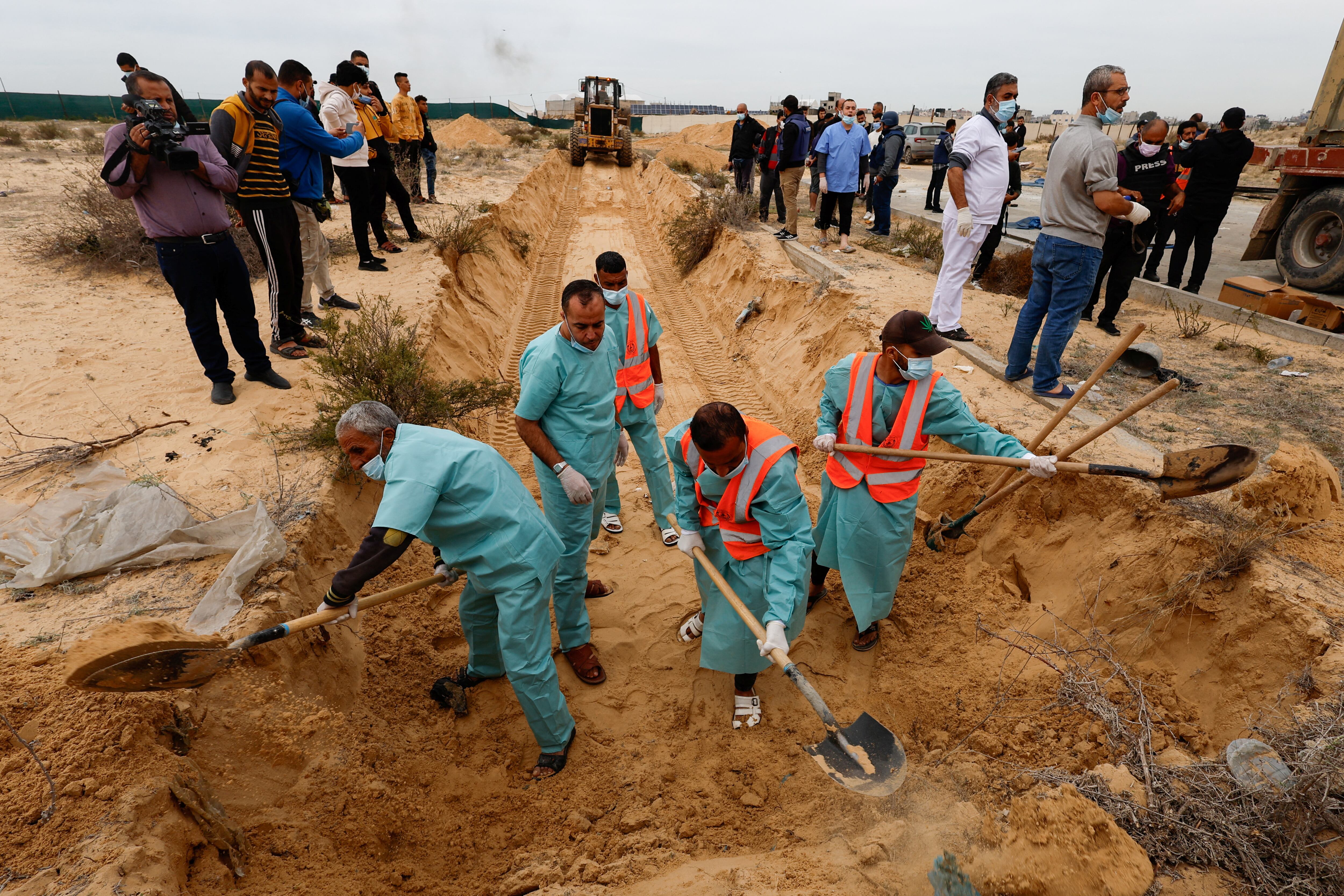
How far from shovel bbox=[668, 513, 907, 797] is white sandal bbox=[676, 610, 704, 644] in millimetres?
1172

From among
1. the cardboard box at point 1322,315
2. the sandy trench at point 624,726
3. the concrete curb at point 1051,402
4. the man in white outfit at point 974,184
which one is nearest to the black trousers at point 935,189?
the cardboard box at point 1322,315

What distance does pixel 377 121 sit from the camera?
24.9 feet

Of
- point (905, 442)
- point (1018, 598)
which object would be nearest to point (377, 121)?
point (905, 442)

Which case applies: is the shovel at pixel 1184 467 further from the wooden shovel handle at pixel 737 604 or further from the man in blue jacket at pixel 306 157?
the man in blue jacket at pixel 306 157

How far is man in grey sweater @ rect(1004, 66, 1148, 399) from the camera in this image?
4.12 meters

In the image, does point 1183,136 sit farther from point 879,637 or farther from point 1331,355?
point 879,637

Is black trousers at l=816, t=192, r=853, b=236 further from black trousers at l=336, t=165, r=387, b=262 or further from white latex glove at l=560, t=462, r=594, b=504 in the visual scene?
white latex glove at l=560, t=462, r=594, b=504

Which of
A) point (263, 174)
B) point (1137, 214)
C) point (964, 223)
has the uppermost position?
point (1137, 214)

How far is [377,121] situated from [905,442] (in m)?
7.50

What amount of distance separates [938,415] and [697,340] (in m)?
5.04

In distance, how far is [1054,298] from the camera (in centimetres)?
446

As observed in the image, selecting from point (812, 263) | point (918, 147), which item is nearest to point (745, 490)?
point (812, 263)

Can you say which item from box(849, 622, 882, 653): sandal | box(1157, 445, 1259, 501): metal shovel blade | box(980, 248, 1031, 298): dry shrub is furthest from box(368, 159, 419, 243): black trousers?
box(1157, 445, 1259, 501): metal shovel blade

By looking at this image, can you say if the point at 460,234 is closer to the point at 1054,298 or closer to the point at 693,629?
the point at 693,629
